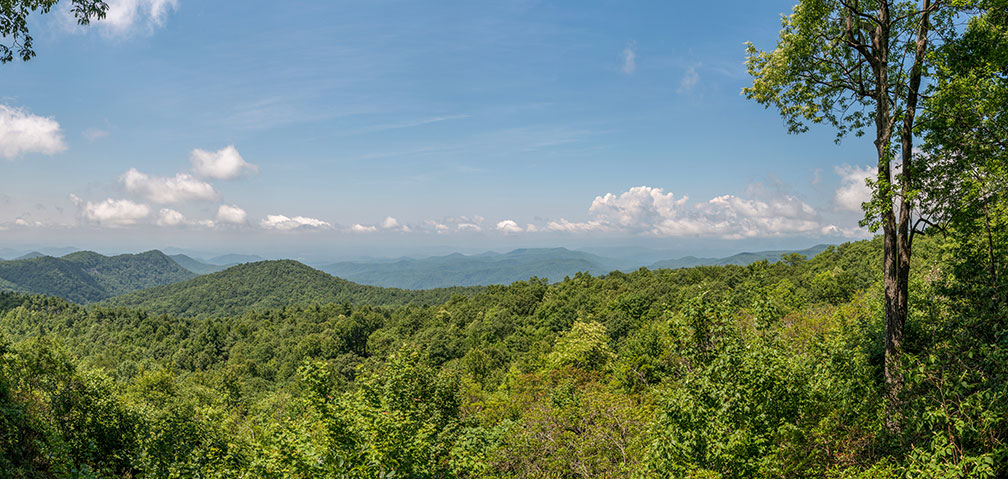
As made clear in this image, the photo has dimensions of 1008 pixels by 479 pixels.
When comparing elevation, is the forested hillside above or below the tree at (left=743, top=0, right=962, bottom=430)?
below

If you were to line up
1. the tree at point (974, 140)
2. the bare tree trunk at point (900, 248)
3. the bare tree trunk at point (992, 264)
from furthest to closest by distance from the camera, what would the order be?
the bare tree trunk at point (900, 248) < the bare tree trunk at point (992, 264) < the tree at point (974, 140)

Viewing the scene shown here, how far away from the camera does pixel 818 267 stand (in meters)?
66.4

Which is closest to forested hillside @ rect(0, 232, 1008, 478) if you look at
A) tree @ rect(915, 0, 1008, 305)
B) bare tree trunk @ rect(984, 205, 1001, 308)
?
bare tree trunk @ rect(984, 205, 1001, 308)

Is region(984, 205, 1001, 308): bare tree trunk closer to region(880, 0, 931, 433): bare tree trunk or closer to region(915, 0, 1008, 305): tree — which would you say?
region(915, 0, 1008, 305): tree

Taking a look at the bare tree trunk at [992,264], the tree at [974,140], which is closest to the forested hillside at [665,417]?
the bare tree trunk at [992,264]

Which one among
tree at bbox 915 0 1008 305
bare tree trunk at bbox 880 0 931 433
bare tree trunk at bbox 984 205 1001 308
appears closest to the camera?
tree at bbox 915 0 1008 305

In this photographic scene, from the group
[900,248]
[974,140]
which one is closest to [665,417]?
[900,248]

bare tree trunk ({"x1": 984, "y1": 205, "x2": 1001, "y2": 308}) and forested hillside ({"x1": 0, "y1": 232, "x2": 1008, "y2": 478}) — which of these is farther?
bare tree trunk ({"x1": 984, "y1": 205, "x2": 1001, "y2": 308})

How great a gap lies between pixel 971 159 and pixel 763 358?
5509mm

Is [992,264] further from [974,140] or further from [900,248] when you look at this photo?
[974,140]

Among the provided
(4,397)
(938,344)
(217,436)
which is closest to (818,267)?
(938,344)

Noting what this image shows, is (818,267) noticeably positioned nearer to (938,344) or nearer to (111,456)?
(938,344)

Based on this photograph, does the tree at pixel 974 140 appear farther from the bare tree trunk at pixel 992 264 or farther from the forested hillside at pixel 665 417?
the forested hillside at pixel 665 417

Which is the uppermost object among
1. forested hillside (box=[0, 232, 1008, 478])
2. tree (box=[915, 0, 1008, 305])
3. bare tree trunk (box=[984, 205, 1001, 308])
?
tree (box=[915, 0, 1008, 305])
